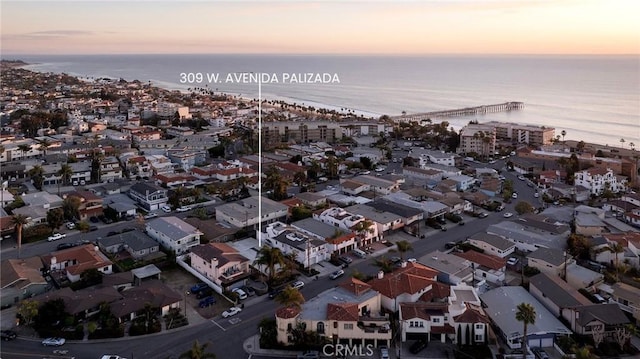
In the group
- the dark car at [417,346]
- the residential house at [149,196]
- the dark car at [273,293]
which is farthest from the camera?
the residential house at [149,196]

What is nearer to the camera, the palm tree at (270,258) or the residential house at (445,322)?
the residential house at (445,322)

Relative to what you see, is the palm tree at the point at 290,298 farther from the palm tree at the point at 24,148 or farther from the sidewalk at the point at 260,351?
the palm tree at the point at 24,148

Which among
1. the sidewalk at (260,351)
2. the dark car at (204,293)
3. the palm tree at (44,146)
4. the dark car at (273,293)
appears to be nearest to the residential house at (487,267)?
the dark car at (273,293)

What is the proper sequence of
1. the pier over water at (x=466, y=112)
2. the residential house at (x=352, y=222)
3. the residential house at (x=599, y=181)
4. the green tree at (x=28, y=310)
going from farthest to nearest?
the pier over water at (x=466, y=112), the residential house at (x=599, y=181), the residential house at (x=352, y=222), the green tree at (x=28, y=310)

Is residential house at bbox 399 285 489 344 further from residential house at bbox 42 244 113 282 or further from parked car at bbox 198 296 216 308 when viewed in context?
residential house at bbox 42 244 113 282

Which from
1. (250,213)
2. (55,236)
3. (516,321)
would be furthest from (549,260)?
(55,236)

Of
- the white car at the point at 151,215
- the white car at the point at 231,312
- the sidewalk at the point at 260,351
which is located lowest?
the sidewalk at the point at 260,351
